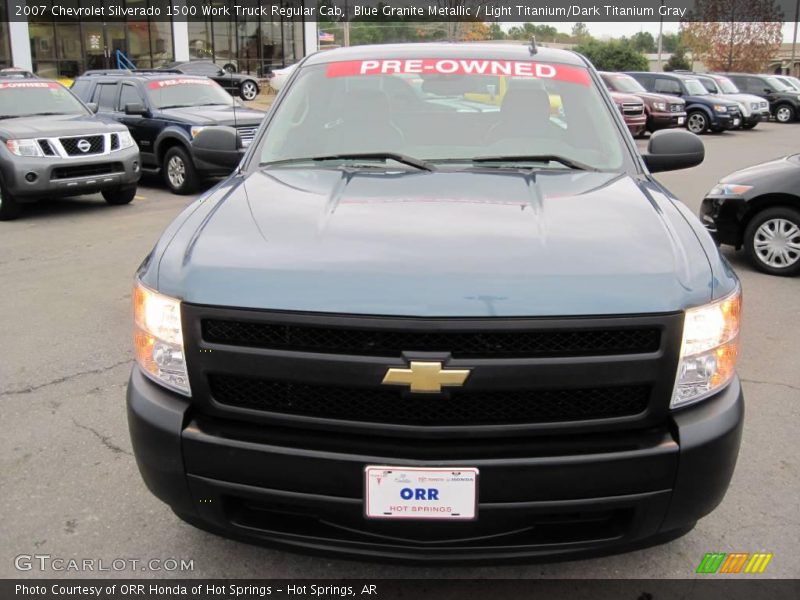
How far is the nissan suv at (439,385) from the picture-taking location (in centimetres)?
215

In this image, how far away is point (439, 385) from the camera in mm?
2125

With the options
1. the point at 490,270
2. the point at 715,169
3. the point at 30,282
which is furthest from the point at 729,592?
the point at 715,169

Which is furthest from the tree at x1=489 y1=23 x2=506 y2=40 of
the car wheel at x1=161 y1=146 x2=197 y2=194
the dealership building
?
the car wheel at x1=161 y1=146 x2=197 y2=194

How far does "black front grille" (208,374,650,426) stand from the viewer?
86.7 inches

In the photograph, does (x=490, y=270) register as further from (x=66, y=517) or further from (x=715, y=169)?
(x=715, y=169)

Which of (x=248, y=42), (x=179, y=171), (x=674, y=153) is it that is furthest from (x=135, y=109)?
(x=248, y=42)

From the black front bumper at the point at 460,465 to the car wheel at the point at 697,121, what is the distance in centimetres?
2372

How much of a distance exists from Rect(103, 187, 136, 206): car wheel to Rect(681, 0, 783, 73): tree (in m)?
45.8

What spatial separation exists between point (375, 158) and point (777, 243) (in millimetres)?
5000

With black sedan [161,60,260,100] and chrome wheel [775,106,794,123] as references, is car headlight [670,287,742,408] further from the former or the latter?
chrome wheel [775,106,794,123]

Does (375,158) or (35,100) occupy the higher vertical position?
(375,158)

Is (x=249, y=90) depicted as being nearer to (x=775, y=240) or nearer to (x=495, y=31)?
(x=775, y=240)

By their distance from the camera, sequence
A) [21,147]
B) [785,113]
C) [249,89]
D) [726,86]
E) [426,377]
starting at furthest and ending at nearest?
1. [785,113]
2. [249,89]
3. [726,86]
4. [21,147]
5. [426,377]

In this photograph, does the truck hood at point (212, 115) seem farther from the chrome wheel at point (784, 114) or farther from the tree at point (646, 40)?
the tree at point (646, 40)
